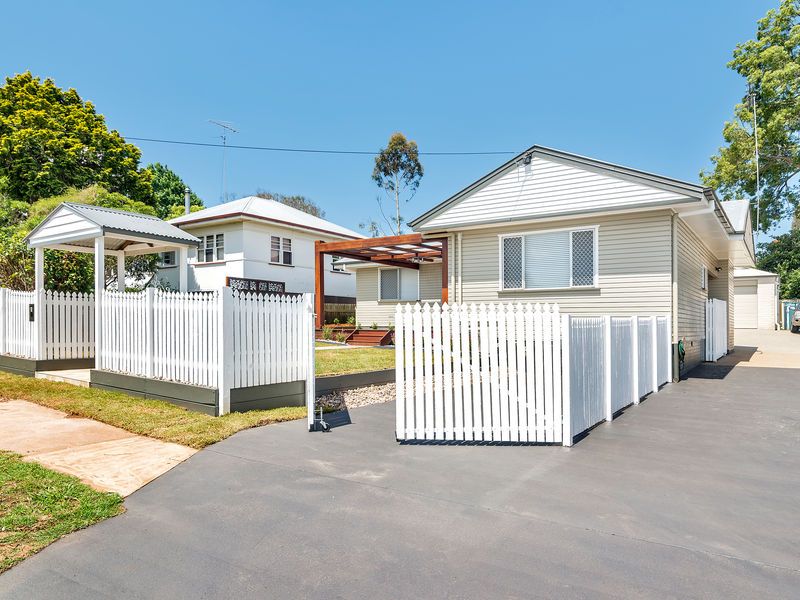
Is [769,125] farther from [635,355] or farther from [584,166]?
[635,355]

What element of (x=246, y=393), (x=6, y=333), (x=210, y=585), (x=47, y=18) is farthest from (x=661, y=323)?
(x=47, y=18)

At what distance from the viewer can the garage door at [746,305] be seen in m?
32.8

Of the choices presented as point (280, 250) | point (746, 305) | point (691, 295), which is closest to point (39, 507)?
point (691, 295)

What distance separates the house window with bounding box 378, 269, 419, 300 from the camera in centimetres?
2262

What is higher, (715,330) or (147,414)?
(715,330)

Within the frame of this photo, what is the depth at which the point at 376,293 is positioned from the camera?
76.0ft

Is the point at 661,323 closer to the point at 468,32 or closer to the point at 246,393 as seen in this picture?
the point at 246,393

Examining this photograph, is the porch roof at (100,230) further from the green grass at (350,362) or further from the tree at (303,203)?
the tree at (303,203)

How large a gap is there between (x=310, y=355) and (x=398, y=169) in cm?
3716

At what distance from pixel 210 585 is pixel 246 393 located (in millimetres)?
4767

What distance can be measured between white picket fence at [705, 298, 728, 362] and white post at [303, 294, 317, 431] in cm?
1418

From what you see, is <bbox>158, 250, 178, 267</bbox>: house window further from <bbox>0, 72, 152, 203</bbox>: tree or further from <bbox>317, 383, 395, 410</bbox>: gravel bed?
<bbox>317, 383, 395, 410</bbox>: gravel bed

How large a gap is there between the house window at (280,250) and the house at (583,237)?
10.5 metres

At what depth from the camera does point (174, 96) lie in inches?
1077
